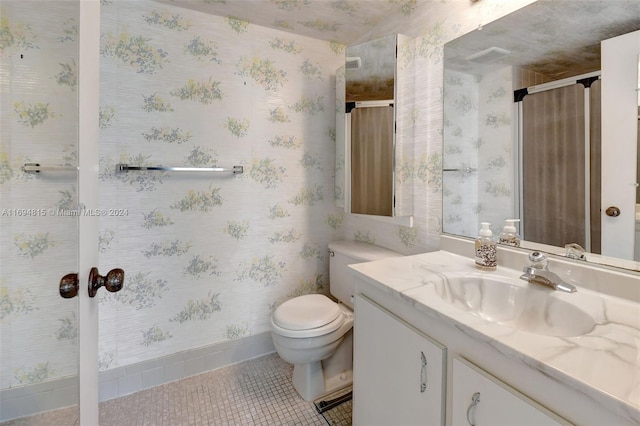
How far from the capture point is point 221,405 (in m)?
1.58

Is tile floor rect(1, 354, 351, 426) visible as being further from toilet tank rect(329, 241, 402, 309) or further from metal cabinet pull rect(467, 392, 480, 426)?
metal cabinet pull rect(467, 392, 480, 426)

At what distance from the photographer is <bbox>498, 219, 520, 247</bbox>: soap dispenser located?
1.19 m

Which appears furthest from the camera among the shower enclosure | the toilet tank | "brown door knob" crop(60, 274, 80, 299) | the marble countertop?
the toilet tank

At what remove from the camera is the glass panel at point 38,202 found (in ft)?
2.51

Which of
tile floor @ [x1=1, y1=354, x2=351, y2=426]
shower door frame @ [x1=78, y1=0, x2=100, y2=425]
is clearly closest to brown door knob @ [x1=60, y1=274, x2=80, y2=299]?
shower door frame @ [x1=78, y1=0, x2=100, y2=425]

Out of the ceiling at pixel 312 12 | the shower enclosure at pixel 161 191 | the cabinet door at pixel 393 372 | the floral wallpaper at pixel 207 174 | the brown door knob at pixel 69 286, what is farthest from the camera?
the ceiling at pixel 312 12

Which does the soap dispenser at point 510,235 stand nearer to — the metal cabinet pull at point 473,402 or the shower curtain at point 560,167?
the shower curtain at point 560,167

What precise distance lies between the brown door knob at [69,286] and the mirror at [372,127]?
55.3 inches

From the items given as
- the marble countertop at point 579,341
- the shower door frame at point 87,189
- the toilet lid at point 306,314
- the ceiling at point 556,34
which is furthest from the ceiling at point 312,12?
the toilet lid at point 306,314

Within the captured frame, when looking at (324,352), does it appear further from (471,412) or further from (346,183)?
(346,183)

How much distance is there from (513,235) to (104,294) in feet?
6.64

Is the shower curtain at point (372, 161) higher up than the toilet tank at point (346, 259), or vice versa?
the shower curtain at point (372, 161)

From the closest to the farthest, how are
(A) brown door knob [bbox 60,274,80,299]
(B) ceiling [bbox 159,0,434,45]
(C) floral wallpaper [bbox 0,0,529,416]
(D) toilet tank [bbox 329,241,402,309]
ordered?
(A) brown door knob [bbox 60,274,80,299] → (C) floral wallpaper [bbox 0,0,529,416] → (B) ceiling [bbox 159,0,434,45] → (D) toilet tank [bbox 329,241,402,309]

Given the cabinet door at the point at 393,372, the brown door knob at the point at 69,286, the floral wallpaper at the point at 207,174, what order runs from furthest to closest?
the floral wallpaper at the point at 207,174, the cabinet door at the point at 393,372, the brown door knob at the point at 69,286
